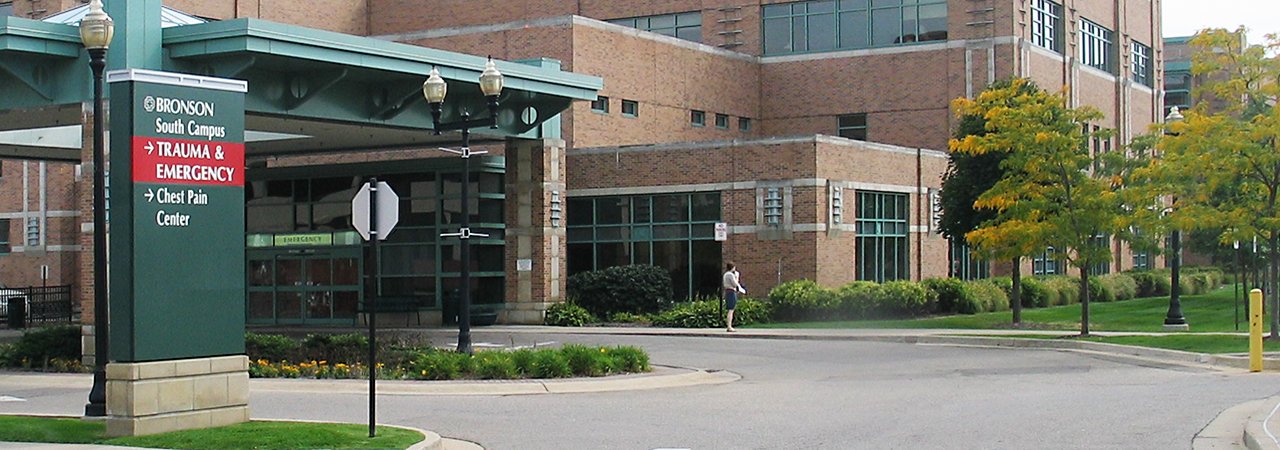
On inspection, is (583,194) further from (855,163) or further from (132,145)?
(132,145)

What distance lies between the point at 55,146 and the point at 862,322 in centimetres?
2066

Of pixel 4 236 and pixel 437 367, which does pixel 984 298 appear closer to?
pixel 437 367

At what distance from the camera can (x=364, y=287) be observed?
40.6 metres

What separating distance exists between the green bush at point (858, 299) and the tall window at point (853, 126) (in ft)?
56.8

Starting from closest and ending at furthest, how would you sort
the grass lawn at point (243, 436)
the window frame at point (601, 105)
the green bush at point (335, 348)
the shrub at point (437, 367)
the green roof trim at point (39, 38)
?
the grass lawn at point (243, 436)
the shrub at point (437, 367)
the green bush at point (335, 348)
the green roof trim at point (39, 38)
the window frame at point (601, 105)

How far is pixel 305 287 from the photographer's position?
41875mm

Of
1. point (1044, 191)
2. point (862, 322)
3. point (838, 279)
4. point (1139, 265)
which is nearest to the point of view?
point (1044, 191)

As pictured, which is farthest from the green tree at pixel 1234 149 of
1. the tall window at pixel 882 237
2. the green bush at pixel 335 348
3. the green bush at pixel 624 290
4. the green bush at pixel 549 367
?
the green bush at pixel 335 348

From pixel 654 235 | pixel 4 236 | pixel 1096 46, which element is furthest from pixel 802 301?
pixel 4 236

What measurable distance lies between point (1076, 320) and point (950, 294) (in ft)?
13.0

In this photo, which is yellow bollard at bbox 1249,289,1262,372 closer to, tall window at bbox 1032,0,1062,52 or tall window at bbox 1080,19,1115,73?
tall window at bbox 1032,0,1062,52

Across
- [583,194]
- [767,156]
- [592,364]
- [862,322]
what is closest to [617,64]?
[583,194]

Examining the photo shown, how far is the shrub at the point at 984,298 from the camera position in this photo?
41.5m

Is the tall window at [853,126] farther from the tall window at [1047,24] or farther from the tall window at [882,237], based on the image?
the tall window at [882,237]
